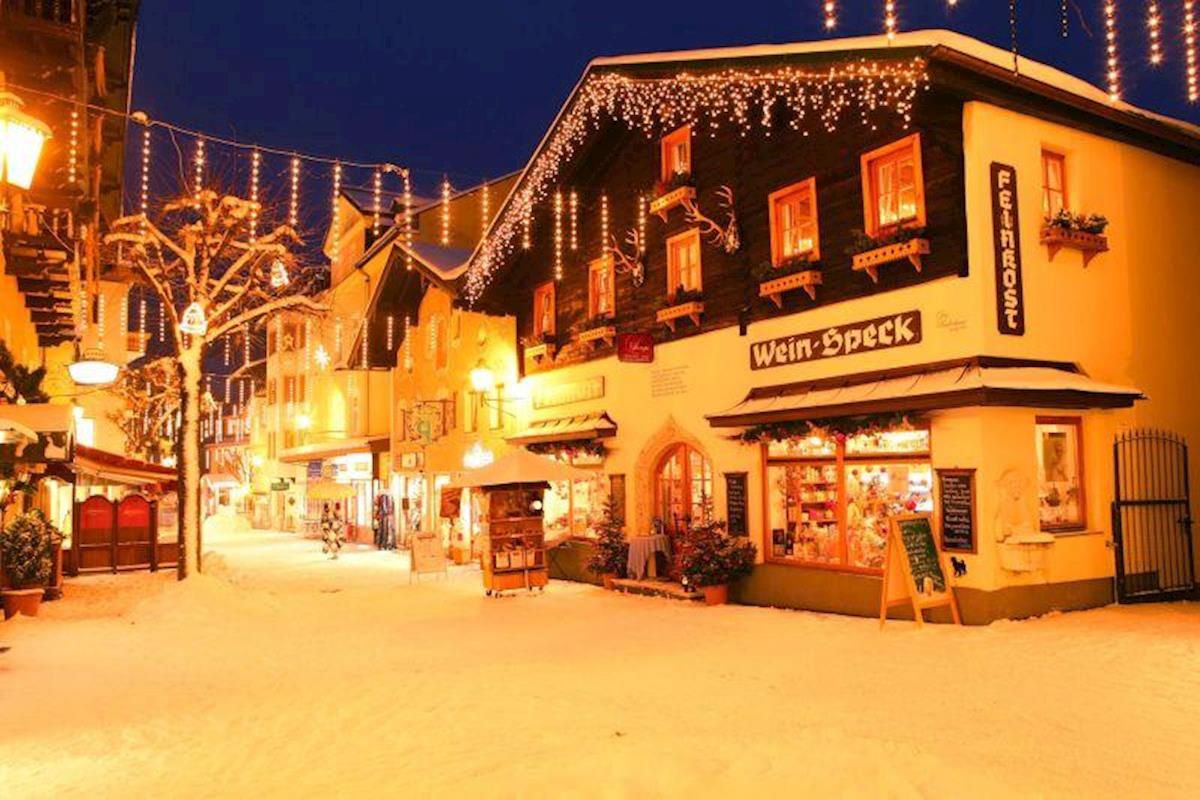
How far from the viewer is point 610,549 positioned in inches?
693

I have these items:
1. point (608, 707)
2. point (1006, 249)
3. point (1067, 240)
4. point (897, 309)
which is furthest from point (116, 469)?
point (1067, 240)

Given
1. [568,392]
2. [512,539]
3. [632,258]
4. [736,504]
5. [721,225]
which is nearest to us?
[736,504]

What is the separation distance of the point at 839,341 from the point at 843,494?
214 centimetres

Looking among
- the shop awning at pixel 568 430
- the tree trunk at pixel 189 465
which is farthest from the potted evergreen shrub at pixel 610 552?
the tree trunk at pixel 189 465

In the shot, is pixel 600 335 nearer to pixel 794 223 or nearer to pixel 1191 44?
pixel 794 223

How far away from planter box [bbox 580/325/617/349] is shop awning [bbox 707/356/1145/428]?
18.5ft

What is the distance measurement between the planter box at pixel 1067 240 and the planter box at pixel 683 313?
571 cm

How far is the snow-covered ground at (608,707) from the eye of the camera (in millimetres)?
6266

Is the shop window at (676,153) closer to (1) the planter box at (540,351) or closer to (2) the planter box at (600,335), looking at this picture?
(2) the planter box at (600,335)

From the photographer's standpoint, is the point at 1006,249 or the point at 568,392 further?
the point at 568,392

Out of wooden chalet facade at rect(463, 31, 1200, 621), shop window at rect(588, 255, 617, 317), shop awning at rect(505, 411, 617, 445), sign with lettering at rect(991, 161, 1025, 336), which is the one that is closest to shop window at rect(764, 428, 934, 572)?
wooden chalet facade at rect(463, 31, 1200, 621)

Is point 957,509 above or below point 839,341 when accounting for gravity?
below

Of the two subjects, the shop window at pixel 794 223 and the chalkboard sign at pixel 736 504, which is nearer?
the shop window at pixel 794 223

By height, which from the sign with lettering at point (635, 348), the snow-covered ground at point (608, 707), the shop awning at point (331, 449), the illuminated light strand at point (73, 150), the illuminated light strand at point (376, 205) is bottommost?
the snow-covered ground at point (608, 707)
